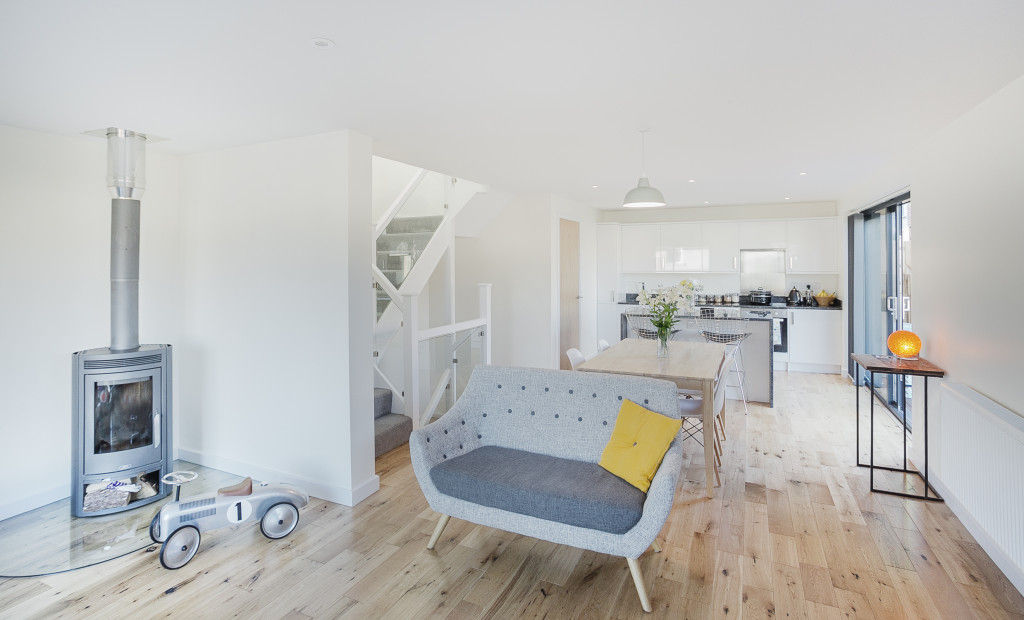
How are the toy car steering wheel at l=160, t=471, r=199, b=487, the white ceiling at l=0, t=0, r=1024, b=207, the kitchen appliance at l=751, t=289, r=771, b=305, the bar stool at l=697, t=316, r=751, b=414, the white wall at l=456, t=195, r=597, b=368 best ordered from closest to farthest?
the white ceiling at l=0, t=0, r=1024, b=207 → the toy car steering wheel at l=160, t=471, r=199, b=487 → the bar stool at l=697, t=316, r=751, b=414 → the white wall at l=456, t=195, r=597, b=368 → the kitchen appliance at l=751, t=289, r=771, b=305

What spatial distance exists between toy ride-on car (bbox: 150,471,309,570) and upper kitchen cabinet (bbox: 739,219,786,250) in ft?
23.1

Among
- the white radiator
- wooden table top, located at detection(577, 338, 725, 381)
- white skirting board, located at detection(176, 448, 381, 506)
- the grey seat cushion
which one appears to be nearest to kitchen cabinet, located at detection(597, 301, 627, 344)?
wooden table top, located at detection(577, 338, 725, 381)

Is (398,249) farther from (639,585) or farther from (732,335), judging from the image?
(639,585)

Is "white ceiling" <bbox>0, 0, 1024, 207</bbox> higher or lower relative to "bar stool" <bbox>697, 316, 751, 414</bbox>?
higher

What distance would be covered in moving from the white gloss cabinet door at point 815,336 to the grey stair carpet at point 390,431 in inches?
223

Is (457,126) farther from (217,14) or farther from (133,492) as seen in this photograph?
(133,492)

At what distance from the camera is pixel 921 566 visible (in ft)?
8.71

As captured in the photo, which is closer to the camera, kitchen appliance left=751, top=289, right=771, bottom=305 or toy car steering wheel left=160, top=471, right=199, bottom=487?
toy car steering wheel left=160, top=471, right=199, bottom=487

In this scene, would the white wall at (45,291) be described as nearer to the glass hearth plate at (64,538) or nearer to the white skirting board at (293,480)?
the glass hearth plate at (64,538)

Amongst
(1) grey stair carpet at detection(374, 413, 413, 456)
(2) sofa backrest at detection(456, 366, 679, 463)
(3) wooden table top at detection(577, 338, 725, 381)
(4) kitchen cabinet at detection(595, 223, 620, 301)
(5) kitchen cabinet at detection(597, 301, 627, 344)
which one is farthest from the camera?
(4) kitchen cabinet at detection(595, 223, 620, 301)

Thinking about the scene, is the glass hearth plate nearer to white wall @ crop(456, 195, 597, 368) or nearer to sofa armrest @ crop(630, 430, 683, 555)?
sofa armrest @ crop(630, 430, 683, 555)

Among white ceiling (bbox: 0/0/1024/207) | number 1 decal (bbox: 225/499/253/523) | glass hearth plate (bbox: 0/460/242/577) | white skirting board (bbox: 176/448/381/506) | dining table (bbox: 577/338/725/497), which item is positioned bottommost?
glass hearth plate (bbox: 0/460/242/577)

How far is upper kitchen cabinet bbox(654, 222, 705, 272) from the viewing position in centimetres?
823

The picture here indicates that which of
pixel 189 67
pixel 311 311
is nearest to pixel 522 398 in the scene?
pixel 311 311
